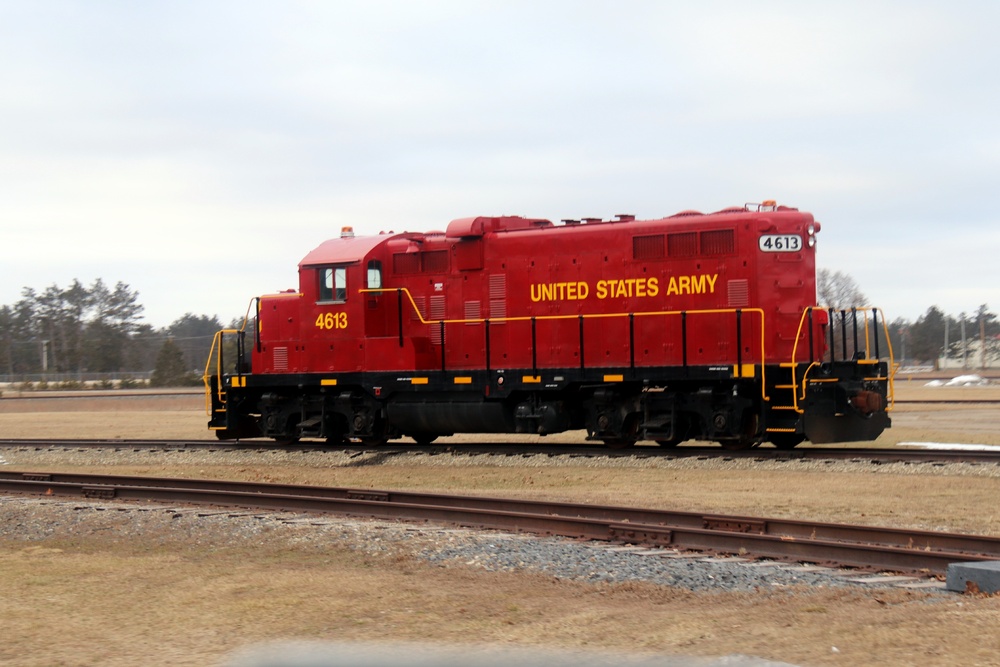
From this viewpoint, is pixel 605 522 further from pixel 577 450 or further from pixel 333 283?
pixel 333 283

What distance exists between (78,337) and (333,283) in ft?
288

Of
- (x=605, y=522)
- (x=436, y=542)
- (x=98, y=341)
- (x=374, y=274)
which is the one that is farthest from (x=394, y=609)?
(x=98, y=341)

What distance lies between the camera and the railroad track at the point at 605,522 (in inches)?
340

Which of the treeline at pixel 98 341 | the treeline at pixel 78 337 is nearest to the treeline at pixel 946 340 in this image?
the treeline at pixel 98 341

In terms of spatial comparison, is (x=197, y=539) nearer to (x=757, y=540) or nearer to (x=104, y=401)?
(x=757, y=540)

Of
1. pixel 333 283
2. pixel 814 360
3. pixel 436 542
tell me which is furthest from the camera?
pixel 333 283

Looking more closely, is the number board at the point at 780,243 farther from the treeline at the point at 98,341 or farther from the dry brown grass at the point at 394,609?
the treeline at the point at 98,341

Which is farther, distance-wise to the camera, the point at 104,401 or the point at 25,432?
the point at 104,401

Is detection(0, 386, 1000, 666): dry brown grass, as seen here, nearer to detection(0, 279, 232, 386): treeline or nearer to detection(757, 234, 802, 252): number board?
detection(757, 234, 802, 252): number board

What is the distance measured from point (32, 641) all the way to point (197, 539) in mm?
3936

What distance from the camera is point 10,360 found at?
97.5 m

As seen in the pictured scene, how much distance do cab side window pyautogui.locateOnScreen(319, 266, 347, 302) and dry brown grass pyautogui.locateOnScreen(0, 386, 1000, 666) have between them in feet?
32.3

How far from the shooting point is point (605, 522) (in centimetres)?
1023

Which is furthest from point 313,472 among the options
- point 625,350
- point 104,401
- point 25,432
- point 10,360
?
point 10,360
